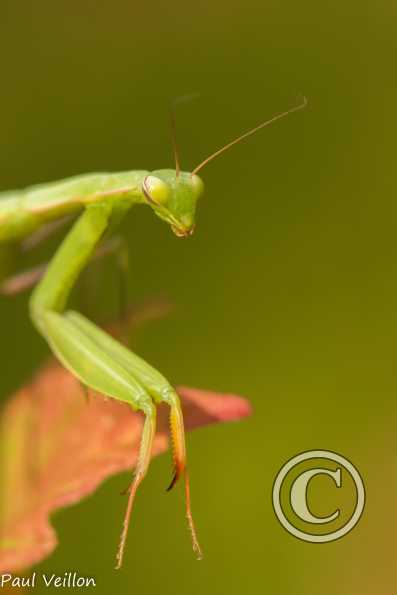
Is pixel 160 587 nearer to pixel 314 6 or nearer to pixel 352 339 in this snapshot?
pixel 352 339

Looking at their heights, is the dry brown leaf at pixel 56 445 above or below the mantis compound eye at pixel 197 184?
below

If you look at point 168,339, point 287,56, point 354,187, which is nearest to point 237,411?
point 168,339

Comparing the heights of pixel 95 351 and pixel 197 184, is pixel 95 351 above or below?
below

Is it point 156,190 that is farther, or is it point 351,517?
point 156,190

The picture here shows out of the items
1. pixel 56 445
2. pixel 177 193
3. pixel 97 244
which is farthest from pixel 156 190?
pixel 56 445

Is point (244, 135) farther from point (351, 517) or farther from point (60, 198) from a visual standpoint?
point (351, 517)

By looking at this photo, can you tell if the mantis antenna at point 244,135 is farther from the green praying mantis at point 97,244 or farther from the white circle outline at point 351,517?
the white circle outline at point 351,517

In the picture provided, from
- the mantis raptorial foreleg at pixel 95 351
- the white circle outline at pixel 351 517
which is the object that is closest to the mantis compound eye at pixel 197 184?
the mantis raptorial foreleg at pixel 95 351
